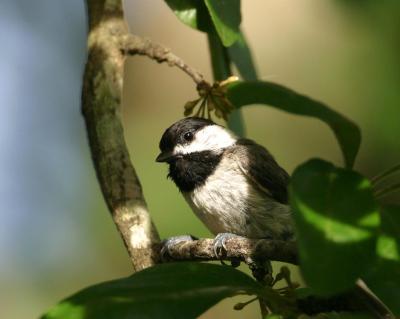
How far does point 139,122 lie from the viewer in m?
6.65

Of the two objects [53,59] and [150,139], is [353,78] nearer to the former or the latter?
[150,139]

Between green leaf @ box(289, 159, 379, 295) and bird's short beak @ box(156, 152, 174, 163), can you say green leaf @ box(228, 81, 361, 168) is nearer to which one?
green leaf @ box(289, 159, 379, 295)

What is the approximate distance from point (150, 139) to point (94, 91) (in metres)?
3.47

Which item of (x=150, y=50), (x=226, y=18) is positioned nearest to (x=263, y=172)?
(x=150, y=50)

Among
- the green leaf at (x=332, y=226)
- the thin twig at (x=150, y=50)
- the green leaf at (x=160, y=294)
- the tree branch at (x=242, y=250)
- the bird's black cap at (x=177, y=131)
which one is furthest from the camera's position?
the bird's black cap at (x=177, y=131)

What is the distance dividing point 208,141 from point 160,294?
2115mm

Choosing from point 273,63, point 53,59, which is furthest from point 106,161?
point 53,59

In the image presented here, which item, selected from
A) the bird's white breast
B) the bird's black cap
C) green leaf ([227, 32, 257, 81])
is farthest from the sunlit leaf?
the bird's black cap

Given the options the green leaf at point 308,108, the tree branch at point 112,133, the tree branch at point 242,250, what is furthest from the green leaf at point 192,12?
the tree branch at point 242,250

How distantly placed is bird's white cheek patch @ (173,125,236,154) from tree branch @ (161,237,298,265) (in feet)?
3.89

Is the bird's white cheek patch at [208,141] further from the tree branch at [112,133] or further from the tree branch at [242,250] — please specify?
the tree branch at [242,250]

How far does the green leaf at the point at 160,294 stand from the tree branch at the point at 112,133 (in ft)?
2.31

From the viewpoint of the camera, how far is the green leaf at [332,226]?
4.41ft

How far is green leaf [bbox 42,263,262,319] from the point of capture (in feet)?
4.81
